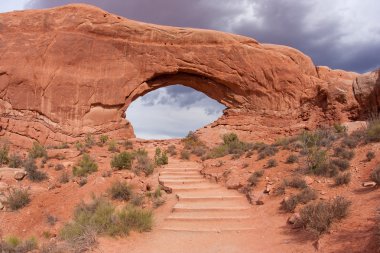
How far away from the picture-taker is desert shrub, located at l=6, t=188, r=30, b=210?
34.3ft

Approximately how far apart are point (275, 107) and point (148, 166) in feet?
46.1

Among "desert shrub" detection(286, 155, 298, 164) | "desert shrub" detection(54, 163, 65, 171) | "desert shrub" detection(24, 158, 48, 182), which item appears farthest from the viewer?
"desert shrub" detection(54, 163, 65, 171)

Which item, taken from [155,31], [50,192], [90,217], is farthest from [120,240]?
[155,31]

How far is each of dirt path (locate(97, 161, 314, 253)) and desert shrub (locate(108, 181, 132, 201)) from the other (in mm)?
1166

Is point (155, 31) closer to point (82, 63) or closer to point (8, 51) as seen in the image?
point (82, 63)

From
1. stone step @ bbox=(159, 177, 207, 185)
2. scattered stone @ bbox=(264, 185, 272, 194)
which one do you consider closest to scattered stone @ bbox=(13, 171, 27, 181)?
stone step @ bbox=(159, 177, 207, 185)

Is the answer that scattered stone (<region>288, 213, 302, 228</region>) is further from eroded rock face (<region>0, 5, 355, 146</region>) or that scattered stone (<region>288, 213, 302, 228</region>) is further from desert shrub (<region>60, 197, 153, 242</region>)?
eroded rock face (<region>0, 5, 355, 146</region>)

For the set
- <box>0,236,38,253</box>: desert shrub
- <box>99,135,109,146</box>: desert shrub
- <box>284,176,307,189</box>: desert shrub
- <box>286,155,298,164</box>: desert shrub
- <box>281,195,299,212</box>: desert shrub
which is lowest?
<box>0,236,38,253</box>: desert shrub

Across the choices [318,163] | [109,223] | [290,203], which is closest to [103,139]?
[109,223]

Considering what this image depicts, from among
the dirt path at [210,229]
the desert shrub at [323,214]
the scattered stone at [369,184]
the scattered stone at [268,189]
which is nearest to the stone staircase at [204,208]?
the dirt path at [210,229]

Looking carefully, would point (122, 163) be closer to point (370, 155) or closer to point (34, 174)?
point (34, 174)

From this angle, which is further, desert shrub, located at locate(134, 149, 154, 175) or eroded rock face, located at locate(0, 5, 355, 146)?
eroded rock face, located at locate(0, 5, 355, 146)

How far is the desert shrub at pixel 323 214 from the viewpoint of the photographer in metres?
5.86

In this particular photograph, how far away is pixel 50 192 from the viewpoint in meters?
11.2
